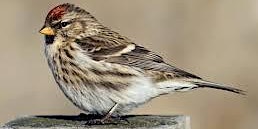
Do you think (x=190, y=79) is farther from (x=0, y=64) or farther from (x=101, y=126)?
(x=0, y=64)

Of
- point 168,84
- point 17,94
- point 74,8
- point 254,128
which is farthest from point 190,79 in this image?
point 17,94

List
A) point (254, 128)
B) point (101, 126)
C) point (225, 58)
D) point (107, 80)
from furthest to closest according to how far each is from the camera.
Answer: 1. point (225, 58)
2. point (254, 128)
3. point (107, 80)
4. point (101, 126)

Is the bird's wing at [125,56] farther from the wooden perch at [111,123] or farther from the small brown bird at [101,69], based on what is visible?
the wooden perch at [111,123]

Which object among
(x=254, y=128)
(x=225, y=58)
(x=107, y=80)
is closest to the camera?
(x=107, y=80)

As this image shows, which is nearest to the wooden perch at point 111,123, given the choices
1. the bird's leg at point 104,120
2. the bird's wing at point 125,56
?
the bird's leg at point 104,120

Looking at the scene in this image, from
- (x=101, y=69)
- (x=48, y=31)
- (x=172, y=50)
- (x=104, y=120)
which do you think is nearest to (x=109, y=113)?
(x=104, y=120)

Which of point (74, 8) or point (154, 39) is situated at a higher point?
point (74, 8)

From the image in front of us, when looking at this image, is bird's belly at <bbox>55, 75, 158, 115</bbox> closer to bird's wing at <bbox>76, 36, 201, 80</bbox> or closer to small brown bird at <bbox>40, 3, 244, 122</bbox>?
small brown bird at <bbox>40, 3, 244, 122</bbox>
